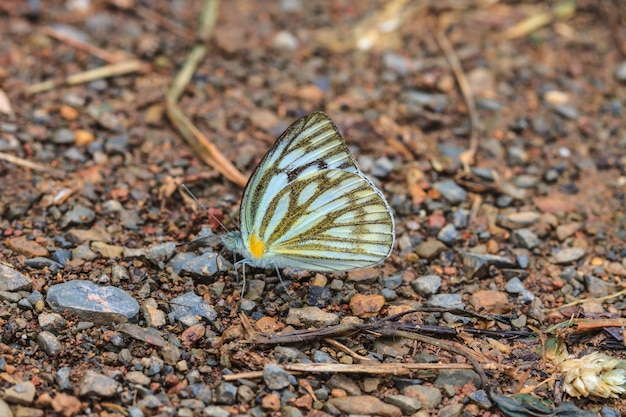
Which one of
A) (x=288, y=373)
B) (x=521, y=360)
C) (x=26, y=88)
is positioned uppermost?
(x=26, y=88)

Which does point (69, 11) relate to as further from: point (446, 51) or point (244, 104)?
point (446, 51)

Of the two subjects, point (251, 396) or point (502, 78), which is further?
point (502, 78)

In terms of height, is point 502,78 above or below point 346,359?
above

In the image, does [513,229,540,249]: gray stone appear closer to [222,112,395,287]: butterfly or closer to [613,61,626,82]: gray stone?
[222,112,395,287]: butterfly

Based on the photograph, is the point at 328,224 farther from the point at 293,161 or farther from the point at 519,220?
the point at 519,220

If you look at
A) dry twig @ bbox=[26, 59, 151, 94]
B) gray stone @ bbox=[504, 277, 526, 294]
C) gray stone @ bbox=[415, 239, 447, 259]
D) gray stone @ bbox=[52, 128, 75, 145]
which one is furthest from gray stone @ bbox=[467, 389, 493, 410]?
dry twig @ bbox=[26, 59, 151, 94]

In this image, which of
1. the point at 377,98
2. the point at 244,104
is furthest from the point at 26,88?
the point at 377,98
